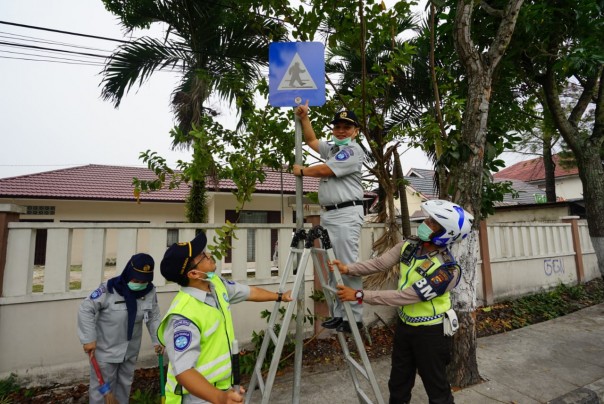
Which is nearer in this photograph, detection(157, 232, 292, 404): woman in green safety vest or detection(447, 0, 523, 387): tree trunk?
detection(157, 232, 292, 404): woman in green safety vest

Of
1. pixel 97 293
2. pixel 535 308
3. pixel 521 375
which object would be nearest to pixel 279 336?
pixel 97 293

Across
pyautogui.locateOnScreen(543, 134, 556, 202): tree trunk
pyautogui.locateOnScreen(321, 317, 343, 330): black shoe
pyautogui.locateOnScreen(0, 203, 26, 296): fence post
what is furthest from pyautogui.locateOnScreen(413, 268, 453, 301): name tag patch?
pyautogui.locateOnScreen(543, 134, 556, 202): tree trunk

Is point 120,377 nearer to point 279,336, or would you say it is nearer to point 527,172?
point 279,336

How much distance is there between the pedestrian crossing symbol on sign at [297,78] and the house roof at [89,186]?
7.44m

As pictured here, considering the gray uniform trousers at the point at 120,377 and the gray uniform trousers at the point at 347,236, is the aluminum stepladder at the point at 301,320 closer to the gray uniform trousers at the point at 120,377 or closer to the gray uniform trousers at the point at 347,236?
the gray uniform trousers at the point at 347,236

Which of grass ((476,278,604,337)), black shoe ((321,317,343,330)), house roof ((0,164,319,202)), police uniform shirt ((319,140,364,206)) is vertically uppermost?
house roof ((0,164,319,202))

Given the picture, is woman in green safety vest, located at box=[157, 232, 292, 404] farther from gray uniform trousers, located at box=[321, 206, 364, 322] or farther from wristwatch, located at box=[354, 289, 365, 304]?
gray uniform trousers, located at box=[321, 206, 364, 322]

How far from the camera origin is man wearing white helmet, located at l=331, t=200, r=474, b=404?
2.12 meters

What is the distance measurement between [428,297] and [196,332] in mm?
1440

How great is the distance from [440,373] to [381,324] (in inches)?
105

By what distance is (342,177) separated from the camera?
8.59 ft

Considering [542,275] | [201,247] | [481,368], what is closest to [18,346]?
[201,247]

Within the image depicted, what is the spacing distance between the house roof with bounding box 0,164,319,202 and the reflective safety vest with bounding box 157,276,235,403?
27.2ft

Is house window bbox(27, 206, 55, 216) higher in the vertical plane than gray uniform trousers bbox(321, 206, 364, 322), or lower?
higher
